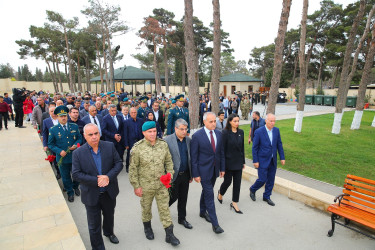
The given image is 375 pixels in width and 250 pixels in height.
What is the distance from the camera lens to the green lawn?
573 centimetres

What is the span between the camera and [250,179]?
5.59 m

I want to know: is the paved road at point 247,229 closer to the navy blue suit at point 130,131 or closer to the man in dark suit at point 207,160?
the man in dark suit at point 207,160

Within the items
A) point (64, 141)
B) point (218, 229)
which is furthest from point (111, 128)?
point (218, 229)

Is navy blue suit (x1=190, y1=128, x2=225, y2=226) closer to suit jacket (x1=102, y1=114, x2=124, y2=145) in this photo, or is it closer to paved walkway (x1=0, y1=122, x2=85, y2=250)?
paved walkway (x1=0, y1=122, x2=85, y2=250)

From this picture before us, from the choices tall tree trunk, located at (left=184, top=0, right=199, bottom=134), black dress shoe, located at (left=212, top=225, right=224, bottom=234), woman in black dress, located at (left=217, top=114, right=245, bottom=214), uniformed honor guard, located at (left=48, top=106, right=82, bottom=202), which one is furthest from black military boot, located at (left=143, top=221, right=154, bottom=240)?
tall tree trunk, located at (left=184, top=0, right=199, bottom=134)

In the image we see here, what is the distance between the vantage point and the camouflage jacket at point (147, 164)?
3117 mm

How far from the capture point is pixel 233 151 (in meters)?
4.05

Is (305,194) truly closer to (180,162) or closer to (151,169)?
(180,162)

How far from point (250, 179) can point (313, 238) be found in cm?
217

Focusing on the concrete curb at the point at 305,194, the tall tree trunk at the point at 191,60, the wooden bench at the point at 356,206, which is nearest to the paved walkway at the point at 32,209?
the wooden bench at the point at 356,206

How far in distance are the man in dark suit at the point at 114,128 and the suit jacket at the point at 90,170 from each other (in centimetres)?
308

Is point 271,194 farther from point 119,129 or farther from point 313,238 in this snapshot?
point 119,129

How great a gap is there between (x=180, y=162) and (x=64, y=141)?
2651mm

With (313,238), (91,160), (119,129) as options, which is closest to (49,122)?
(119,129)
